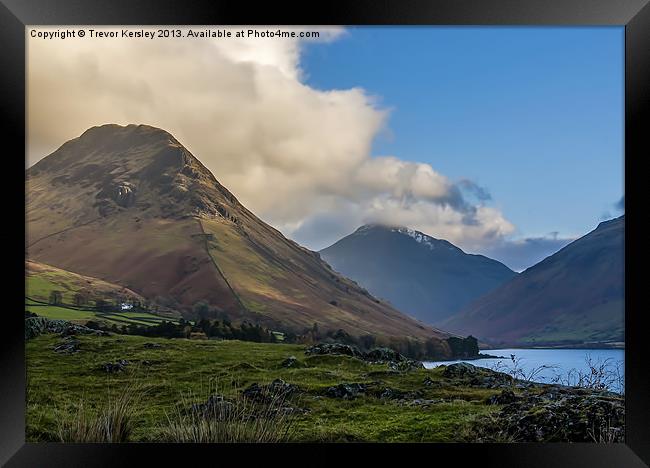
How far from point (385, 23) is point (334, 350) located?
5.85 meters

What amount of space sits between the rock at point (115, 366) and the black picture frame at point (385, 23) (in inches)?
168

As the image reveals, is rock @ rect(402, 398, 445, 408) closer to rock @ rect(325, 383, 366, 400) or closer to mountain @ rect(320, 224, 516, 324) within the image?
rock @ rect(325, 383, 366, 400)

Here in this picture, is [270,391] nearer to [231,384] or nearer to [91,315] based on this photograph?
[231,384]

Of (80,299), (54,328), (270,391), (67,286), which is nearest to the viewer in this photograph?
(270,391)

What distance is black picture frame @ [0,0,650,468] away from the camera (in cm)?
445

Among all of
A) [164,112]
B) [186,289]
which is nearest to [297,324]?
[186,289]

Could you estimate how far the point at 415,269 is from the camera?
9266 mm

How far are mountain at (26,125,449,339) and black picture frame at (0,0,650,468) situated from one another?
4.80m

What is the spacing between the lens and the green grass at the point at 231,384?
22.6 feet

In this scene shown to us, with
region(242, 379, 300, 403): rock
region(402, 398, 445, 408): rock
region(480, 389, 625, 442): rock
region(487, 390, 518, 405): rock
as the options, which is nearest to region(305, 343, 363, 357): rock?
region(242, 379, 300, 403): rock

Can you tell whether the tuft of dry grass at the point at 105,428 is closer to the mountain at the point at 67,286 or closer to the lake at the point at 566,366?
the lake at the point at 566,366

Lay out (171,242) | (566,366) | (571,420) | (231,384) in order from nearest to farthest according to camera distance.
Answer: (571,420)
(566,366)
(231,384)
(171,242)

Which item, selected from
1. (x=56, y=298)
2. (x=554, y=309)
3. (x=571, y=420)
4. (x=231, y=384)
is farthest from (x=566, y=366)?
(x=56, y=298)

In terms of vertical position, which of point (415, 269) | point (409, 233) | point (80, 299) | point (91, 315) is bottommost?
point (91, 315)
